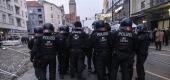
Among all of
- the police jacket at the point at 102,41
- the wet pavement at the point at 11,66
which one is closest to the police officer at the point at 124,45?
the police jacket at the point at 102,41

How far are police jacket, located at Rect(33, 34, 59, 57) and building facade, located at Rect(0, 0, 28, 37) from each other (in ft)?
146

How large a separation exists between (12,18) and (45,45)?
55.1m

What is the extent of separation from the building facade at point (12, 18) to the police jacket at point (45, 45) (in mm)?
44447

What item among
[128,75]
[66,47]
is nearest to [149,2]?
[66,47]

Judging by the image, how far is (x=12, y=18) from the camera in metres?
60.3

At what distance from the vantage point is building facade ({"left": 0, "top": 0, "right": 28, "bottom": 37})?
52591mm

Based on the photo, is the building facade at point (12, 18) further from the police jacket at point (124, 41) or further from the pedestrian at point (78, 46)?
the police jacket at point (124, 41)

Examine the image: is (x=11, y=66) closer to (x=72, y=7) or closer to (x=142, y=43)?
(x=142, y=43)

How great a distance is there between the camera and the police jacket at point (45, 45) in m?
7.58

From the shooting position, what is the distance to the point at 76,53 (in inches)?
364

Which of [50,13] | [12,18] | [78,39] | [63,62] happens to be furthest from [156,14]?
[50,13]

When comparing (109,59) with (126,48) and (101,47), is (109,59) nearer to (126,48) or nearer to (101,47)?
(101,47)

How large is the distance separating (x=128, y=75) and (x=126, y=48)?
752 millimetres

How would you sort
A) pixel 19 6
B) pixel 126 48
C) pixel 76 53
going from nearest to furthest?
pixel 126 48 < pixel 76 53 < pixel 19 6
